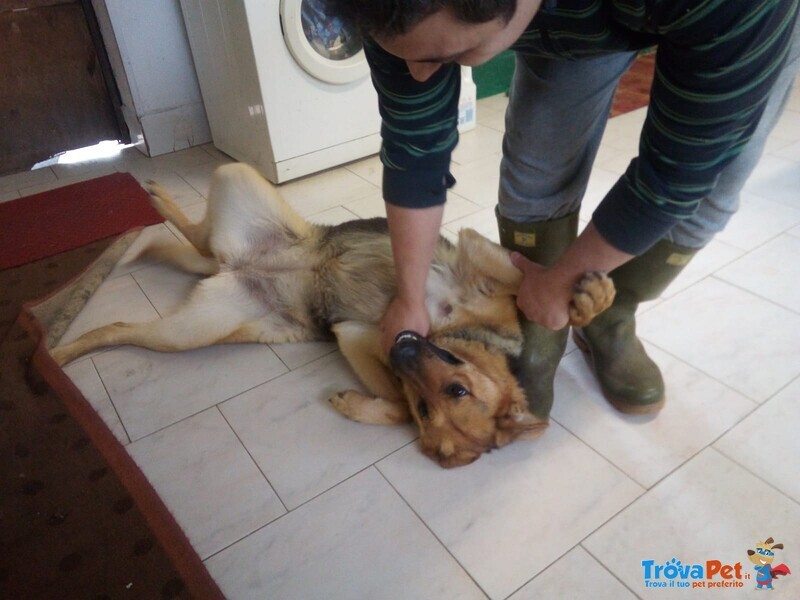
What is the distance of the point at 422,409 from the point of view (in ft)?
5.02

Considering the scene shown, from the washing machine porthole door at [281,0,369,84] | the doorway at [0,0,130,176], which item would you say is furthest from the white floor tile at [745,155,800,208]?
the doorway at [0,0,130,176]

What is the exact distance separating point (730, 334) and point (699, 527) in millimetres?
774

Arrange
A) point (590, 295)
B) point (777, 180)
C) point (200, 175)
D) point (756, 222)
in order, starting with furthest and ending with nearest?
point (200, 175) → point (777, 180) → point (756, 222) → point (590, 295)

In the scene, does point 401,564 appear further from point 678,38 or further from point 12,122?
point 12,122

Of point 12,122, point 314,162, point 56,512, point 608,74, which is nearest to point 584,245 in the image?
point 608,74

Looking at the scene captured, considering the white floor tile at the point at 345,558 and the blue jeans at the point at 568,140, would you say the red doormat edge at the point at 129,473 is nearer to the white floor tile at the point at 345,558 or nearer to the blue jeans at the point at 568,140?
the white floor tile at the point at 345,558

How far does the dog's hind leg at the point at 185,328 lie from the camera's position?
1920 mm

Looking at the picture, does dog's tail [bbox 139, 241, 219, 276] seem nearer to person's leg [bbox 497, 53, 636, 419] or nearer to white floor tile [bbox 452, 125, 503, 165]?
person's leg [bbox 497, 53, 636, 419]

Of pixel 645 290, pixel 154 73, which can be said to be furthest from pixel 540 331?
pixel 154 73

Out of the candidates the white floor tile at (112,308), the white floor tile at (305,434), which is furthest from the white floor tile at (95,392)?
the white floor tile at (305,434)

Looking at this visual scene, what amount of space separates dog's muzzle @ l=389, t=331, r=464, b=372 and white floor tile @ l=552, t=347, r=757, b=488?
1.34 ft

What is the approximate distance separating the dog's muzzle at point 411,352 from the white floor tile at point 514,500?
0.92 feet

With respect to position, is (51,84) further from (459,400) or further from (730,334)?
(730,334)

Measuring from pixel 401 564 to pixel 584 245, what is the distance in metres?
0.81
